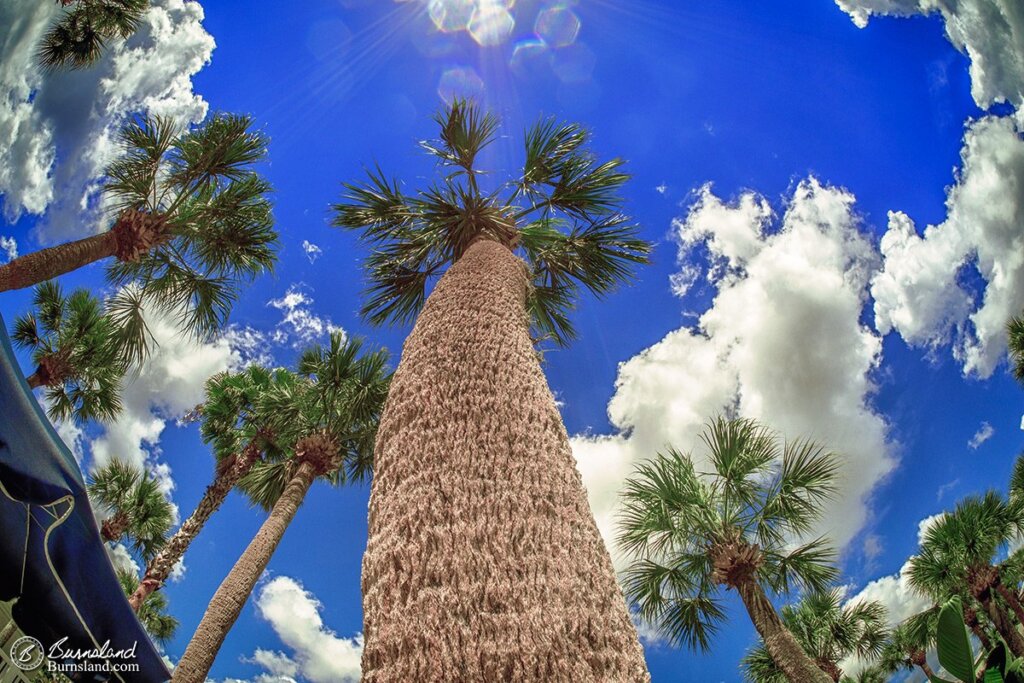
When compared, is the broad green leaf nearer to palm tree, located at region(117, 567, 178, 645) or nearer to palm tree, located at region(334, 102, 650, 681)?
palm tree, located at region(334, 102, 650, 681)

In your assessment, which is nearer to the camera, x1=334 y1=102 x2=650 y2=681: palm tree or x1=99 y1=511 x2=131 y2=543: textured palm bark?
x1=334 y1=102 x2=650 y2=681: palm tree

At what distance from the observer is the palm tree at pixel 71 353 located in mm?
11219

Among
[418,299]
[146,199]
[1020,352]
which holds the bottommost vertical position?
[418,299]

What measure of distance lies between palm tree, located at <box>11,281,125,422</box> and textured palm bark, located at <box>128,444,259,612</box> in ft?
12.3

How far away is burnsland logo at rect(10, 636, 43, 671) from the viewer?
14.1 ft

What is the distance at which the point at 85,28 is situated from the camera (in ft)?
28.2

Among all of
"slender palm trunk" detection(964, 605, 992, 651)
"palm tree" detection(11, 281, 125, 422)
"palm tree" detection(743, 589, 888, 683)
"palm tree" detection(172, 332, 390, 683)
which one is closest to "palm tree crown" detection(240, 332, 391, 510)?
"palm tree" detection(172, 332, 390, 683)

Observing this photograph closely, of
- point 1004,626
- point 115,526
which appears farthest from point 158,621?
point 1004,626

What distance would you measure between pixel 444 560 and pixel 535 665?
448 millimetres

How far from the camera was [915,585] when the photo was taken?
48.7 feet

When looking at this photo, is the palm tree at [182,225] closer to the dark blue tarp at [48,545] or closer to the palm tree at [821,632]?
the dark blue tarp at [48,545]

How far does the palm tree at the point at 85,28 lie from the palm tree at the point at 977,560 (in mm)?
23187

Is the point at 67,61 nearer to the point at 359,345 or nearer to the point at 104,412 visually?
the point at 359,345

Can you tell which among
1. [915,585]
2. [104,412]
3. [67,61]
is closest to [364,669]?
[67,61]
